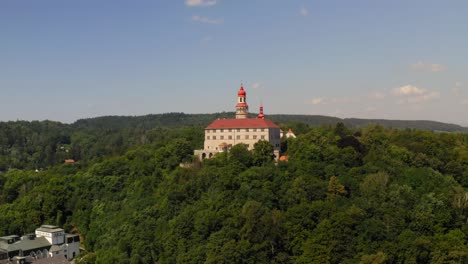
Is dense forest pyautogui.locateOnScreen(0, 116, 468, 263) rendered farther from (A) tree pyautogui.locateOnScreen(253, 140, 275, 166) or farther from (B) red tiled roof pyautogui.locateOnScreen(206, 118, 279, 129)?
(B) red tiled roof pyautogui.locateOnScreen(206, 118, 279, 129)

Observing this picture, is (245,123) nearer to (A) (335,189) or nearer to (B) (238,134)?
(B) (238,134)

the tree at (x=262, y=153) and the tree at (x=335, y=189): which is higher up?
the tree at (x=262, y=153)

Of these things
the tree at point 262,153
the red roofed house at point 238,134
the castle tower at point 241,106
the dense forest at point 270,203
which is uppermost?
the castle tower at point 241,106

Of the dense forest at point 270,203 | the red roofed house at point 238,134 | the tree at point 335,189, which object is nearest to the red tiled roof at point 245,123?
the red roofed house at point 238,134

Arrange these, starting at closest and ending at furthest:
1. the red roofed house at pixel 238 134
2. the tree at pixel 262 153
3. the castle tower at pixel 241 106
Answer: the tree at pixel 262 153
the red roofed house at pixel 238 134
the castle tower at pixel 241 106

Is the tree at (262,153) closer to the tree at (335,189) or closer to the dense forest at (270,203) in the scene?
the dense forest at (270,203)

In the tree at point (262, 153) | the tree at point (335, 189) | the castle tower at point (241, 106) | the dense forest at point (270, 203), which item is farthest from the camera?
the castle tower at point (241, 106)

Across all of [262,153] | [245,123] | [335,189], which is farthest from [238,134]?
[335,189]
